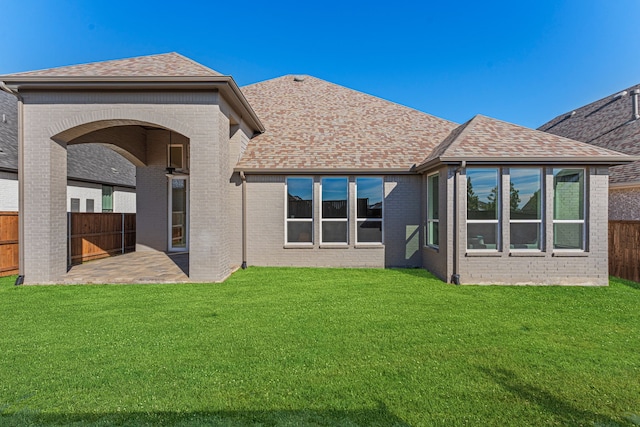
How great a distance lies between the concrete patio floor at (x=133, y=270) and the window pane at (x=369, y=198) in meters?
5.45

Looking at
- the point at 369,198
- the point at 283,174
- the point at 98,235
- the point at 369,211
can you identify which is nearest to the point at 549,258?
the point at 369,211

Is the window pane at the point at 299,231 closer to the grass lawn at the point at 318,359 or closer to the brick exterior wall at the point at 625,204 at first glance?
the grass lawn at the point at 318,359

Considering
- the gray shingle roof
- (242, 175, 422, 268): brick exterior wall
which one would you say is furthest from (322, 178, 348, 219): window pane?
the gray shingle roof

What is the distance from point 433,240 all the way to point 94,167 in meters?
18.9

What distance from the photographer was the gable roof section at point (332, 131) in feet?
34.5

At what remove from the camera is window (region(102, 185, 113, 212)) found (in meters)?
19.3

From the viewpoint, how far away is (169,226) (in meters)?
12.8

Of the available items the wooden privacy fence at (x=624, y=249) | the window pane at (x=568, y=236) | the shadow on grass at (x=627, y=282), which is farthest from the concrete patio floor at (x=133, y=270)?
the wooden privacy fence at (x=624, y=249)

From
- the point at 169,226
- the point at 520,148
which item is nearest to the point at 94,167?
the point at 169,226

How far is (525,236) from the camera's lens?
8.47m

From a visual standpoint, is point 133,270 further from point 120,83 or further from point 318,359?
point 318,359

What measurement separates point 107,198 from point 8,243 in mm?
11401

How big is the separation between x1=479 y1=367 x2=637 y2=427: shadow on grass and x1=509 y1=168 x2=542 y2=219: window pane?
19.1 ft

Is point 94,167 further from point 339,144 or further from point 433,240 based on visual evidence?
point 433,240
